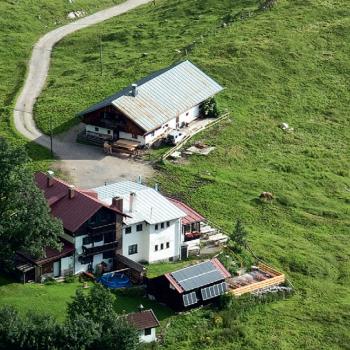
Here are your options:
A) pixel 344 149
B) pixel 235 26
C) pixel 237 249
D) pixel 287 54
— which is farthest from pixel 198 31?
pixel 237 249

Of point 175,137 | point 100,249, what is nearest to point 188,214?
point 100,249

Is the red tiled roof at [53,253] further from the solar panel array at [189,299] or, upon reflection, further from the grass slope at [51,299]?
the solar panel array at [189,299]

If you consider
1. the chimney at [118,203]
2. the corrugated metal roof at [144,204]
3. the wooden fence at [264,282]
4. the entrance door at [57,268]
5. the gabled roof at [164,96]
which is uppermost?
the gabled roof at [164,96]

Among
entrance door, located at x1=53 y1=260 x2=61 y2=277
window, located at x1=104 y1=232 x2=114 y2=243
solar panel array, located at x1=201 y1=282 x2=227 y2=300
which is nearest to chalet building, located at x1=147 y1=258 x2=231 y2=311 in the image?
solar panel array, located at x1=201 y1=282 x2=227 y2=300

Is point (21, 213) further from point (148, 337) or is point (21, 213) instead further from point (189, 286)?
point (189, 286)

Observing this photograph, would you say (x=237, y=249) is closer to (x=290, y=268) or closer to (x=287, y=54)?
(x=290, y=268)

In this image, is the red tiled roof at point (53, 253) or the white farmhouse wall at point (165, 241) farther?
the white farmhouse wall at point (165, 241)

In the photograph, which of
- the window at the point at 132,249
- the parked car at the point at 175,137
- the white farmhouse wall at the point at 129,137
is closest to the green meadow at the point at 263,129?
the parked car at the point at 175,137
